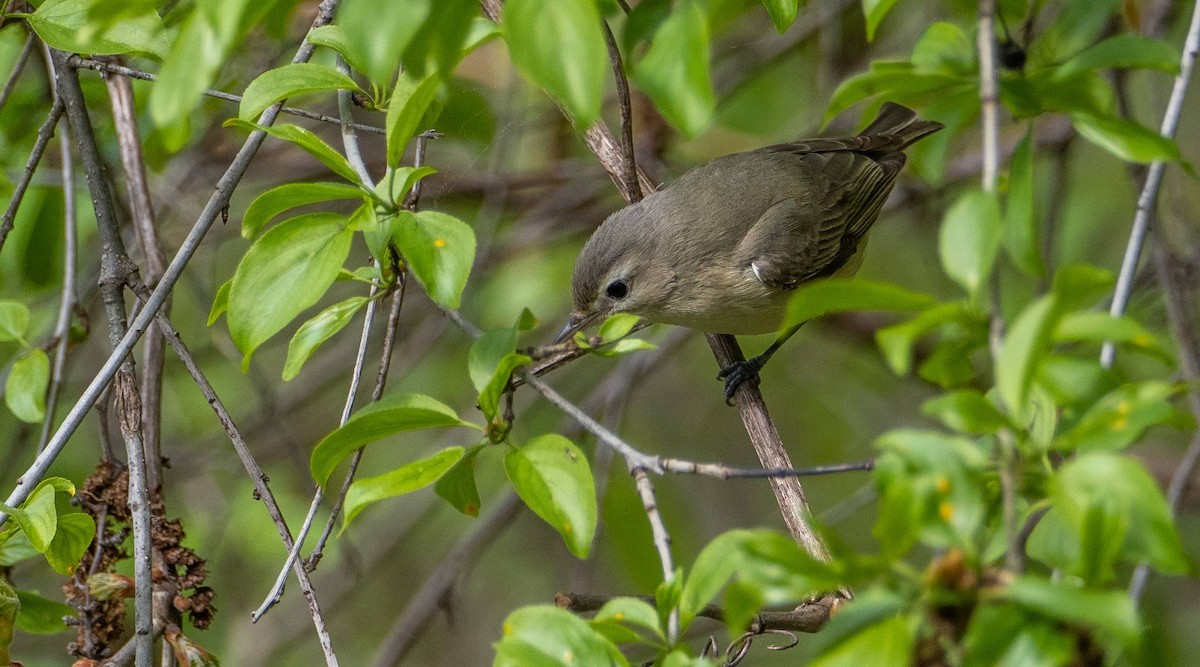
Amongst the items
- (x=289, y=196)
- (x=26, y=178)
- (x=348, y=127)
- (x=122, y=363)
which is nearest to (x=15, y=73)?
(x=26, y=178)

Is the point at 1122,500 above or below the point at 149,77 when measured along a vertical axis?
below

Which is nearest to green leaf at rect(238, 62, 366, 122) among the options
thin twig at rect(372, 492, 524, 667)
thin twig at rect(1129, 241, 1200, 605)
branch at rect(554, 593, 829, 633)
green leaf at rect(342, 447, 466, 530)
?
green leaf at rect(342, 447, 466, 530)

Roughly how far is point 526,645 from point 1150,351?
3.14 feet

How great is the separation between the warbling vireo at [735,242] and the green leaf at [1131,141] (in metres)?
2.03

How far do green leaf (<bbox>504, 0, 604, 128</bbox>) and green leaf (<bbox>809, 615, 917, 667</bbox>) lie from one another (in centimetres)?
71

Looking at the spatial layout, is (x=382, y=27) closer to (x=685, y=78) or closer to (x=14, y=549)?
(x=685, y=78)

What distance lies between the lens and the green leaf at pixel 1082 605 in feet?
4.06

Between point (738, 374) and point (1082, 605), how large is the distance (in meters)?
2.44

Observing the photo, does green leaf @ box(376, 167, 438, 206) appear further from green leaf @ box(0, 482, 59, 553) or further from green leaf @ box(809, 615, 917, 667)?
green leaf @ box(809, 615, 917, 667)

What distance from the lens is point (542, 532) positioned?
7.26 m

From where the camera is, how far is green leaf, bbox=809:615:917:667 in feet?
4.18

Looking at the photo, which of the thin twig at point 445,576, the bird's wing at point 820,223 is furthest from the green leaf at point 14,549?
the bird's wing at point 820,223

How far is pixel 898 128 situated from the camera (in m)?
5.10

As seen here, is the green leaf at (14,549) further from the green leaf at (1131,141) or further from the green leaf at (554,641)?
the green leaf at (1131,141)
